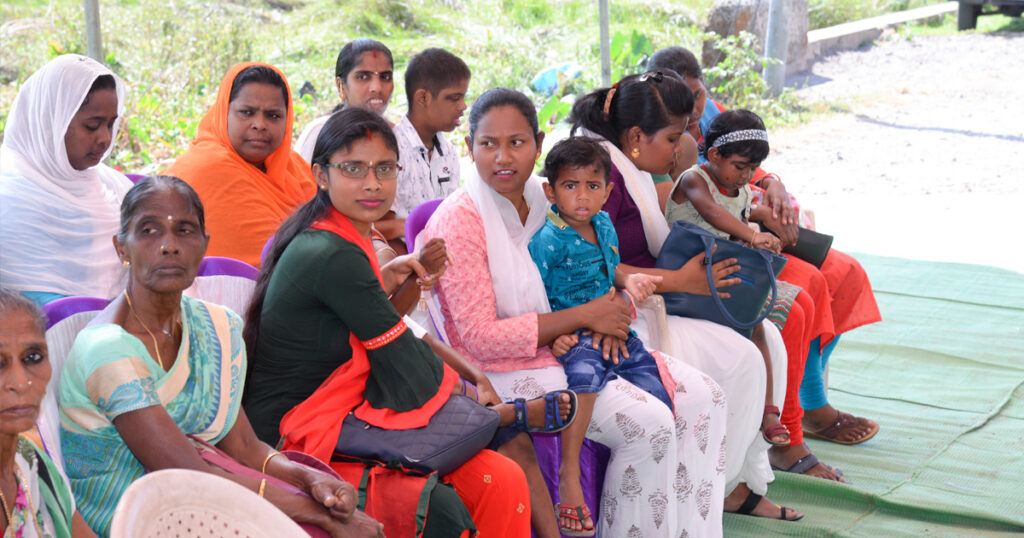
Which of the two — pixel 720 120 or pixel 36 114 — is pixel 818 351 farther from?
pixel 36 114

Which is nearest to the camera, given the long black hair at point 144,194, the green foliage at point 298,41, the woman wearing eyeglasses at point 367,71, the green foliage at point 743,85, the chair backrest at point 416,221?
the long black hair at point 144,194

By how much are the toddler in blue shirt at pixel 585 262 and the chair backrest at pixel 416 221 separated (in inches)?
Answer: 16.5

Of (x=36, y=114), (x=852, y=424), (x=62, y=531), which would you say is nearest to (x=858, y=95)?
(x=852, y=424)

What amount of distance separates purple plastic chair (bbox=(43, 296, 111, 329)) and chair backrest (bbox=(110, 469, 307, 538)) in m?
0.67

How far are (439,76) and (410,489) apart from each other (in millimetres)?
2060

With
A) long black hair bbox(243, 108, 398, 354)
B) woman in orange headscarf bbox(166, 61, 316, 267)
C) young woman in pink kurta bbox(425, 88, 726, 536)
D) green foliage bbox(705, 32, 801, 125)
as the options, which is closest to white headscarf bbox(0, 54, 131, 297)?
woman in orange headscarf bbox(166, 61, 316, 267)

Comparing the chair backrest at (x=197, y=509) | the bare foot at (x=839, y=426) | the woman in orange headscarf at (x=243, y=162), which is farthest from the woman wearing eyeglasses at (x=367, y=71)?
the chair backrest at (x=197, y=509)

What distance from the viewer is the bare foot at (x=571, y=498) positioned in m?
2.61

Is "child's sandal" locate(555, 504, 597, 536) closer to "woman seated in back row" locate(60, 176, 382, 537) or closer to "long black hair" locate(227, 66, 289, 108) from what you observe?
"woman seated in back row" locate(60, 176, 382, 537)

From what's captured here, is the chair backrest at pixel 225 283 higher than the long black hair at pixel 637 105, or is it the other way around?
the long black hair at pixel 637 105

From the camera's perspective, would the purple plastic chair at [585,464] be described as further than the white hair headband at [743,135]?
No

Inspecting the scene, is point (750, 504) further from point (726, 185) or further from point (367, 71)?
point (367, 71)

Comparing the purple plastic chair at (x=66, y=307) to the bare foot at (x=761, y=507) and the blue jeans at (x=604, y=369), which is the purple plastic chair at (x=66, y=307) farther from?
the bare foot at (x=761, y=507)

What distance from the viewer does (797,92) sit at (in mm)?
11102
